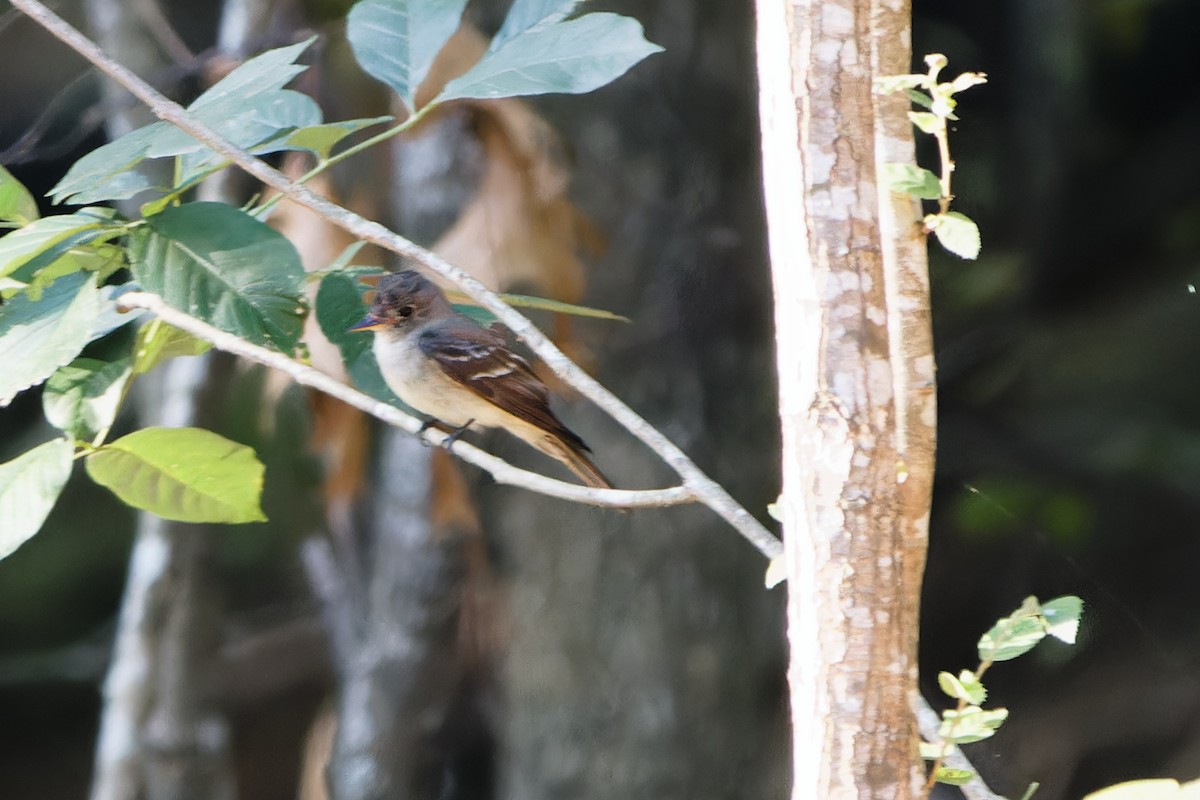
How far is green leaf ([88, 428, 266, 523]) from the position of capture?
3.49ft

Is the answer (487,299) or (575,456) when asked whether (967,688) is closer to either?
(487,299)

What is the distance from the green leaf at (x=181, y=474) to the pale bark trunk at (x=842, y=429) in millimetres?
559

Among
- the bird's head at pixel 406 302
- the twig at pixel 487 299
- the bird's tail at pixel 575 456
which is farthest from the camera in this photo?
the bird's head at pixel 406 302

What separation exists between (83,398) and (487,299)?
0.39m

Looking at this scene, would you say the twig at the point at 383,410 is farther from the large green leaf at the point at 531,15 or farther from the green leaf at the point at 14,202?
the large green leaf at the point at 531,15

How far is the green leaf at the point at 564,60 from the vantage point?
105cm

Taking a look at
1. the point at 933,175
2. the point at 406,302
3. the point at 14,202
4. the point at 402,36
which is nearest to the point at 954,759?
the point at 933,175

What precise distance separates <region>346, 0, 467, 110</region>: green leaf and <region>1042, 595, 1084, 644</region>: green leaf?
2.47 feet

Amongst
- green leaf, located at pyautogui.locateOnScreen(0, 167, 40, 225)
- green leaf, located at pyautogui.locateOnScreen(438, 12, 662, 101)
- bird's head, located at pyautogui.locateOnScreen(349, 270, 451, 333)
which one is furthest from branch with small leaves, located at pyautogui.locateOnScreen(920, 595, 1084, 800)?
bird's head, located at pyautogui.locateOnScreen(349, 270, 451, 333)

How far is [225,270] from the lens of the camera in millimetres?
1077

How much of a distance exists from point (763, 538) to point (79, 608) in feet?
5.76

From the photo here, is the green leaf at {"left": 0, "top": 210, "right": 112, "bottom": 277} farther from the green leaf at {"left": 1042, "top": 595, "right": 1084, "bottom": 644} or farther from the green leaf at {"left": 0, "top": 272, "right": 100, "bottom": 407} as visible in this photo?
the green leaf at {"left": 1042, "top": 595, "right": 1084, "bottom": 644}

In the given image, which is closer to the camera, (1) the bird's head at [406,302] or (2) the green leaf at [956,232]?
(2) the green leaf at [956,232]

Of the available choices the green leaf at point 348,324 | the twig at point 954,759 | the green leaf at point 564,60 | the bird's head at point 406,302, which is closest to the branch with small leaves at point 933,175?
the green leaf at point 564,60
